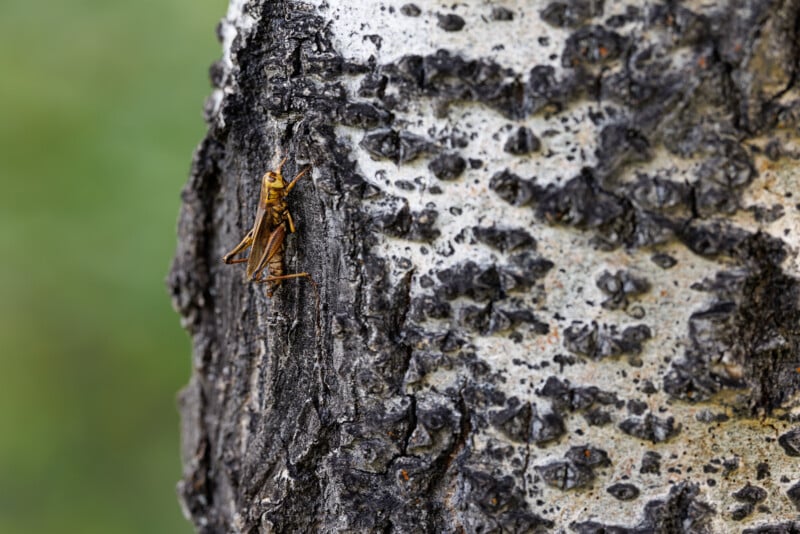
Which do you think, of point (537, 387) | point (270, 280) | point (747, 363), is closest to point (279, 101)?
point (270, 280)

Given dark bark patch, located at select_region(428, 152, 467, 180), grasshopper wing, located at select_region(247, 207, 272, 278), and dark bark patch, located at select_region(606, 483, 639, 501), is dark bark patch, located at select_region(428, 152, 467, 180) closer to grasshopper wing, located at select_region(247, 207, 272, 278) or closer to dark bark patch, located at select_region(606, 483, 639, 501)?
grasshopper wing, located at select_region(247, 207, 272, 278)

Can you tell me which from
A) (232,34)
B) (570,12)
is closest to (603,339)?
(570,12)

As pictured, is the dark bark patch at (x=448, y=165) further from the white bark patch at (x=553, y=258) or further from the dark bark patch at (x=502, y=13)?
the dark bark patch at (x=502, y=13)

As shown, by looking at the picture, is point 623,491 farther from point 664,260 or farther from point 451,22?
point 451,22

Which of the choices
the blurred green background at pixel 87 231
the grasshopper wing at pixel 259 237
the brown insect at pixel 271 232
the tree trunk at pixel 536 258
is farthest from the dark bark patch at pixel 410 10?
the blurred green background at pixel 87 231

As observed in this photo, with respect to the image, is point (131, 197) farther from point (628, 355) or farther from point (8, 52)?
point (628, 355)

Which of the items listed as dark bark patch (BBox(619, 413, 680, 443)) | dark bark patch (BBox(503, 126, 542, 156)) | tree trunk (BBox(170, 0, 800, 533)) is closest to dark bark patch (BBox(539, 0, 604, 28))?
tree trunk (BBox(170, 0, 800, 533))
